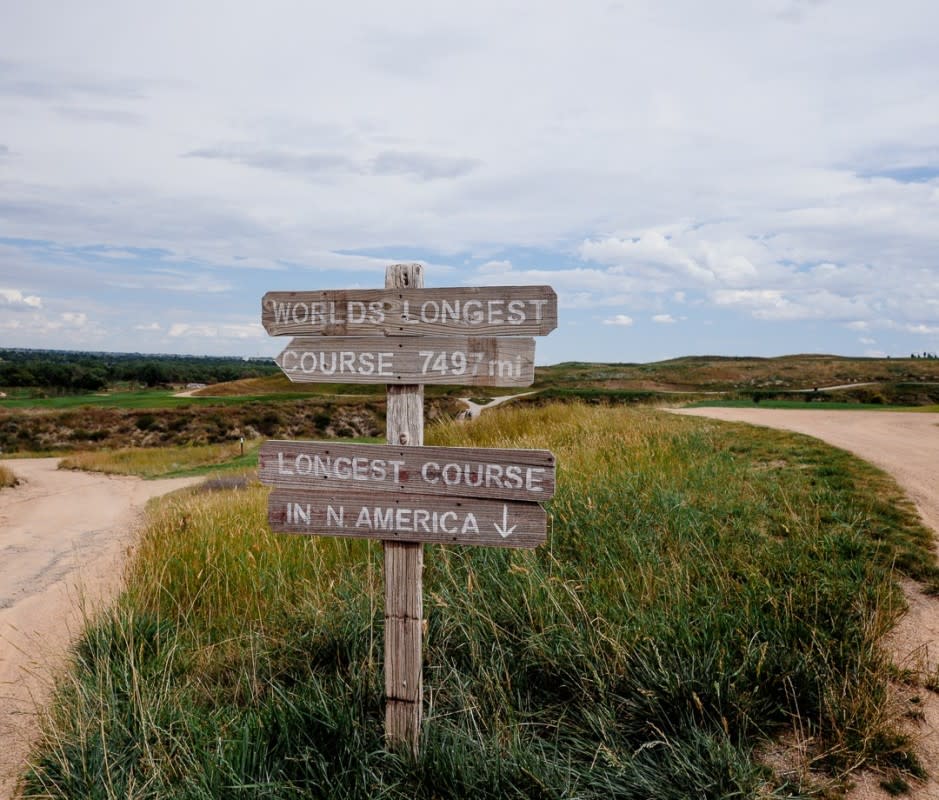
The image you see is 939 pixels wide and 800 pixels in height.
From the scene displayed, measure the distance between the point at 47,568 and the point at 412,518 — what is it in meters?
8.35

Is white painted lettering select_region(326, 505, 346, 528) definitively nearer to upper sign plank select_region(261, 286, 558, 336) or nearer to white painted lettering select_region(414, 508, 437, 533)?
white painted lettering select_region(414, 508, 437, 533)

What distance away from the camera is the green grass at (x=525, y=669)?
3.20m

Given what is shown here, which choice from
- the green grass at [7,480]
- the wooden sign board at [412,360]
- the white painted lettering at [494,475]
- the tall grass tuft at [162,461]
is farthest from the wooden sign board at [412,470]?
the green grass at [7,480]

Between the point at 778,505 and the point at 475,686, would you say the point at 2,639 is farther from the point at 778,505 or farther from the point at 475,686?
the point at 778,505

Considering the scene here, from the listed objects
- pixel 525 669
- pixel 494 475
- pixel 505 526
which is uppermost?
pixel 494 475

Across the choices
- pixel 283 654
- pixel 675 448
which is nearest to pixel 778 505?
pixel 675 448

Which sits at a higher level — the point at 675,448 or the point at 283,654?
the point at 675,448

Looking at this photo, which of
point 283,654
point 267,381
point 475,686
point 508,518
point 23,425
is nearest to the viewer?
point 508,518

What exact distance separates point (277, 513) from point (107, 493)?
15.5 meters

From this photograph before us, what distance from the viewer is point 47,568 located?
9.53 m

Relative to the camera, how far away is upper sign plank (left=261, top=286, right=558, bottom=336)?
11.9 ft

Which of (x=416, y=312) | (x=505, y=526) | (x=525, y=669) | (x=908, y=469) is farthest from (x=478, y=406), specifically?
(x=505, y=526)

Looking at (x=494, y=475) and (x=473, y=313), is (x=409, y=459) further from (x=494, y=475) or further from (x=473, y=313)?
(x=473, y=313)

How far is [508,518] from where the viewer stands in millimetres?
3594
